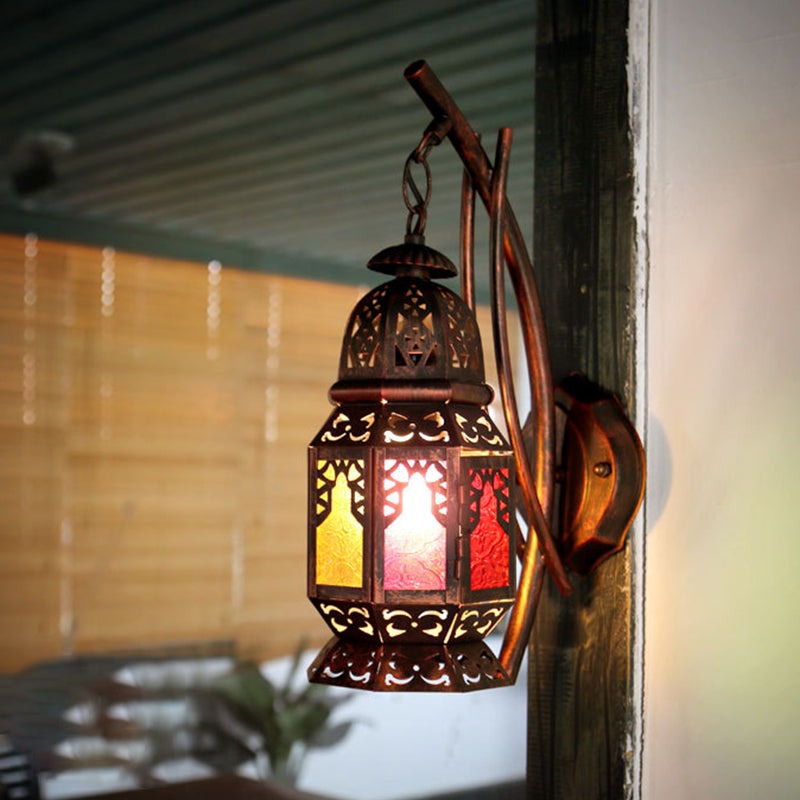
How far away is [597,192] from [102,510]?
91 centimetres

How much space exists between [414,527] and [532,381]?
0.88 feet

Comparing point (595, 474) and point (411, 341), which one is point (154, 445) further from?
point (411, 341)

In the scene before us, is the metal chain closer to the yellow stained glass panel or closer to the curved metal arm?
the curved metal arm

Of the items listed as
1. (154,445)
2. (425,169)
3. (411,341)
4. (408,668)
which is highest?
(425,169)

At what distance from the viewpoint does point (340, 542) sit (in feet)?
2.26

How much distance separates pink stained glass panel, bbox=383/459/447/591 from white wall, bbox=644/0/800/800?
1.14ft

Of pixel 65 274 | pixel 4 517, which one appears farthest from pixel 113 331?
pixel 4 517

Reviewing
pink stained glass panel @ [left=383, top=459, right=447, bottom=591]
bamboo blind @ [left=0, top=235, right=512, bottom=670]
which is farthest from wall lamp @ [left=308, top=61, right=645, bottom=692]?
bamboo blind @ [left=0, top=235, right=512, bottom=670]

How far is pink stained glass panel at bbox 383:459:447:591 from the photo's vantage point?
663 millimetres

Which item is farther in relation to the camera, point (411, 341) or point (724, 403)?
point (724, 403)

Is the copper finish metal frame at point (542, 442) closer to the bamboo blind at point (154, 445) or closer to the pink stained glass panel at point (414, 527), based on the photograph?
the pink stained glass panel at point (414, 527)

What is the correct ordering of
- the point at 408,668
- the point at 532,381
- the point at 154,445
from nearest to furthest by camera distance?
the point at 408,668, the point at 532,381, the point at 154,445

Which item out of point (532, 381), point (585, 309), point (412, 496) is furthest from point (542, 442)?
point (412, 496)

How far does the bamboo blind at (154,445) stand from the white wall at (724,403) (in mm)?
532
